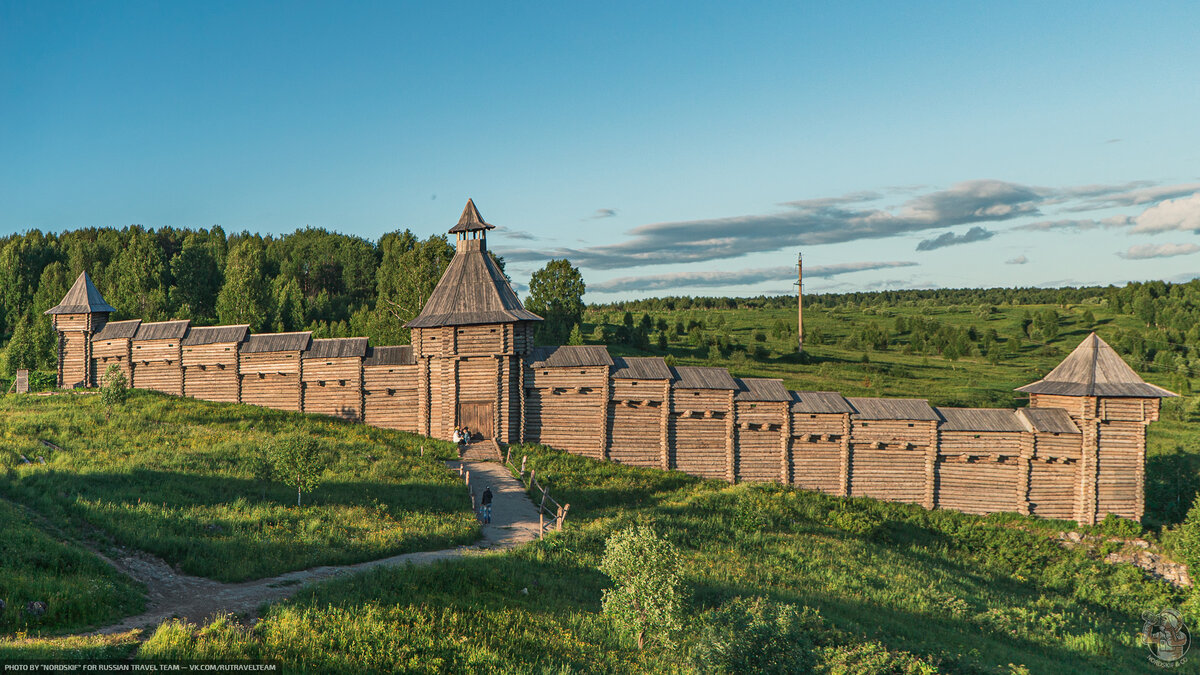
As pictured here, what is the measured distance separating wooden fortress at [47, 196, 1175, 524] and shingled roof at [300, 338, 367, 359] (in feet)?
0.34

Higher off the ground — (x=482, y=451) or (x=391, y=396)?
(x=391, y=396)

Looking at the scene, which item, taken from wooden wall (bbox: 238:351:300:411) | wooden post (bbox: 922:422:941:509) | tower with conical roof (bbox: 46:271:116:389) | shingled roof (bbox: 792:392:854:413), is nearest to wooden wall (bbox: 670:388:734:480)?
shingled roof (bbox: 792:392:854:413)

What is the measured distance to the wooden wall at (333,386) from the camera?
3256cm

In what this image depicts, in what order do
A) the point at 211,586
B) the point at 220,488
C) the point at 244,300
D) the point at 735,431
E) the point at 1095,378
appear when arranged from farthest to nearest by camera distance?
the point at 244,300 < the point at 735,431 < the point at 1095,378 < the point at 220,488 < the point at 211,586

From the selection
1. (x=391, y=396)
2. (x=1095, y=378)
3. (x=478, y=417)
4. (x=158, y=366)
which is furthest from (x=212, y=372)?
(x=1095, y=378)

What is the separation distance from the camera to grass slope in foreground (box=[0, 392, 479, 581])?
52.5ft

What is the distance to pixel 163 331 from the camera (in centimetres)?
3459

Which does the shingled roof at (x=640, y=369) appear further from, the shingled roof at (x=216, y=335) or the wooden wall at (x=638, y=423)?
the shingled roof at (x=216, y=335)

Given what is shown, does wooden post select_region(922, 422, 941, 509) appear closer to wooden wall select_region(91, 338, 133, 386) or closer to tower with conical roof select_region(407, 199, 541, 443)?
tower with conical roof select_region(407, 199, 541, 443)

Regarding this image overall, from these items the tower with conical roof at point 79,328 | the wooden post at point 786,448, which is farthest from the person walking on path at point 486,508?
the tower with conical roof at point 79,328

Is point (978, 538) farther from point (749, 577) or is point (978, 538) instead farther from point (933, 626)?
point (749, 577)

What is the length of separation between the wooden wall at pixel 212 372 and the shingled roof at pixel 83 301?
6588mm

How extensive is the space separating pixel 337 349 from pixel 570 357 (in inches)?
475

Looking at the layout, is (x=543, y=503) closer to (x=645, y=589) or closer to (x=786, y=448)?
(x=645, y=589)
